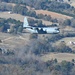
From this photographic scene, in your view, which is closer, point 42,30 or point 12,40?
point 12,40

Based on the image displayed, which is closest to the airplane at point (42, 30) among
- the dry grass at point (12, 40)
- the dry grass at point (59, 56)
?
the dry grass at point (12, 40)

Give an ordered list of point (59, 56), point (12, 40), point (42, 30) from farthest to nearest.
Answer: point (42, 30)
point (12, 40)
point (59, 56)

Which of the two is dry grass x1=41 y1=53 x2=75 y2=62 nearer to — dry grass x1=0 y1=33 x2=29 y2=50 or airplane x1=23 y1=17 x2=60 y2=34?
dry grass x1=0 y1=33 x2=29 y2=50

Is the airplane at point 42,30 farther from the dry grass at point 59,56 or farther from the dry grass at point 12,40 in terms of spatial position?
the dry grass at point 59,56

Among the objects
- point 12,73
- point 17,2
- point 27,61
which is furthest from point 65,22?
point 12,73

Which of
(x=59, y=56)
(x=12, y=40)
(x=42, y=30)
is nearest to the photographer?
(x=59, y=56)

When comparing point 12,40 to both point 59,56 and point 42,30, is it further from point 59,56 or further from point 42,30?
point 59,56

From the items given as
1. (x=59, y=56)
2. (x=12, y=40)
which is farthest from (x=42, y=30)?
(x=59, y=56)

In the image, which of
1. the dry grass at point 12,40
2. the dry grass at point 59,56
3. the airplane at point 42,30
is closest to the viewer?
the dry grass at point 59,56

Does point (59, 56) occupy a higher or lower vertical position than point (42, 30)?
higher

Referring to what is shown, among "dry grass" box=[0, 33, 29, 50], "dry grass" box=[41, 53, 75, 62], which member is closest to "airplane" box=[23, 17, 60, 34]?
"dry grass" box=[0, 33, 29, 50]

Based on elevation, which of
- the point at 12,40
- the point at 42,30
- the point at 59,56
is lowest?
the point at 42,30
